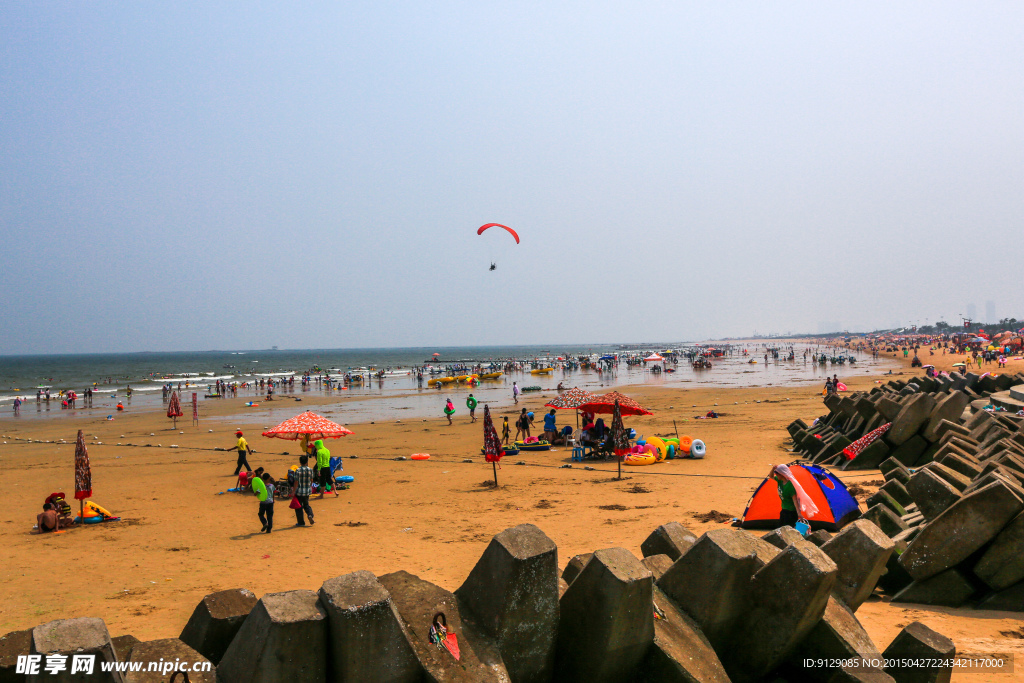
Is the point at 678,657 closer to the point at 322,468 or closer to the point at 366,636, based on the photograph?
the point at 366,636

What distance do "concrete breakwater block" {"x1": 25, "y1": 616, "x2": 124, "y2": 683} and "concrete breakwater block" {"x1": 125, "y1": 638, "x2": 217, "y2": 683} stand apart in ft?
0.61

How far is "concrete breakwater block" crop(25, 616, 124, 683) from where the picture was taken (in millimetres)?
2074

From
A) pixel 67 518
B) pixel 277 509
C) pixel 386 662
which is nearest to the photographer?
pixel 386 662

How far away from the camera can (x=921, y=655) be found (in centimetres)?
326

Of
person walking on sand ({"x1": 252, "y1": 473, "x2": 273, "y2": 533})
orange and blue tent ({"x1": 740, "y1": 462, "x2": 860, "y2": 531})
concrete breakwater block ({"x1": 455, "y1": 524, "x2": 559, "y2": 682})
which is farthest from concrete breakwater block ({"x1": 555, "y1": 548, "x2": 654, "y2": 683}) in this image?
person walking on sand ({"x1": 252, "y1": 473, "x2": 273, "y2": 533})

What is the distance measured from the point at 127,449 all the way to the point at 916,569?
28.7 m

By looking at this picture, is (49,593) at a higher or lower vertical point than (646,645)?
lower

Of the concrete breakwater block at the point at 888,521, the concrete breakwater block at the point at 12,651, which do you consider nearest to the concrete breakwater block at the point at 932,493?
the concrete breakwater block at the point at 888,521

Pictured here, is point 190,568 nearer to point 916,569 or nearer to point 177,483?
point 177,483

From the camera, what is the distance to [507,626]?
8.96 ft

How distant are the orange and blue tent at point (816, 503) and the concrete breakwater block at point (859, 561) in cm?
548

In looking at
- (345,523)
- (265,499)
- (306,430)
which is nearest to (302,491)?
(265,499)

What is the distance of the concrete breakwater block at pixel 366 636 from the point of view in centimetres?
238

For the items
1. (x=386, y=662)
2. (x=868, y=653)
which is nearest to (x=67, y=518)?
(x=386, y=662)
